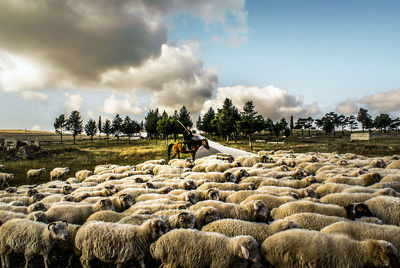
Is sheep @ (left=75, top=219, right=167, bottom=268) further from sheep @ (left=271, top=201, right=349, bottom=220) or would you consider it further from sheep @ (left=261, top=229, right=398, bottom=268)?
sheep @ (left=271, top=201, right=349, bottom=220)

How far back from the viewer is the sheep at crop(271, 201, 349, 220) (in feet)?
20.9

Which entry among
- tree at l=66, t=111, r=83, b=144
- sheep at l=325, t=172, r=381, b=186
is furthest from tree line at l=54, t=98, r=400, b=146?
sheep at l=325, t=172, r=381, b=186

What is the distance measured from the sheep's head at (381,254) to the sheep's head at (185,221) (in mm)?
3875

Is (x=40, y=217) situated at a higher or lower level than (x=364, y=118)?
lower

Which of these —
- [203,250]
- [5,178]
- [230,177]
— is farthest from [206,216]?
[5,178]

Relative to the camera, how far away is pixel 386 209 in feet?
20.6

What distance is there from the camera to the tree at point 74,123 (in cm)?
8131

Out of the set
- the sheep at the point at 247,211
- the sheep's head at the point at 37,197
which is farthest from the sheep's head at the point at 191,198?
the sheep's head at the point at 37,197

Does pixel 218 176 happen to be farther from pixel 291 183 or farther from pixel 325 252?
pixel 325 252

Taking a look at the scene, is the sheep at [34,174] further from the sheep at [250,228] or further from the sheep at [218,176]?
the sheep at [250,228]

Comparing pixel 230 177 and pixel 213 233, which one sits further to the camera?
pixel 230 177

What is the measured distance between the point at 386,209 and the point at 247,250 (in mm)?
5027

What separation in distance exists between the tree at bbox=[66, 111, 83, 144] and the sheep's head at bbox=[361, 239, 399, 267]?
3614 inches

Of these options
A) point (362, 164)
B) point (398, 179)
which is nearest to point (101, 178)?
point (398, 179)
